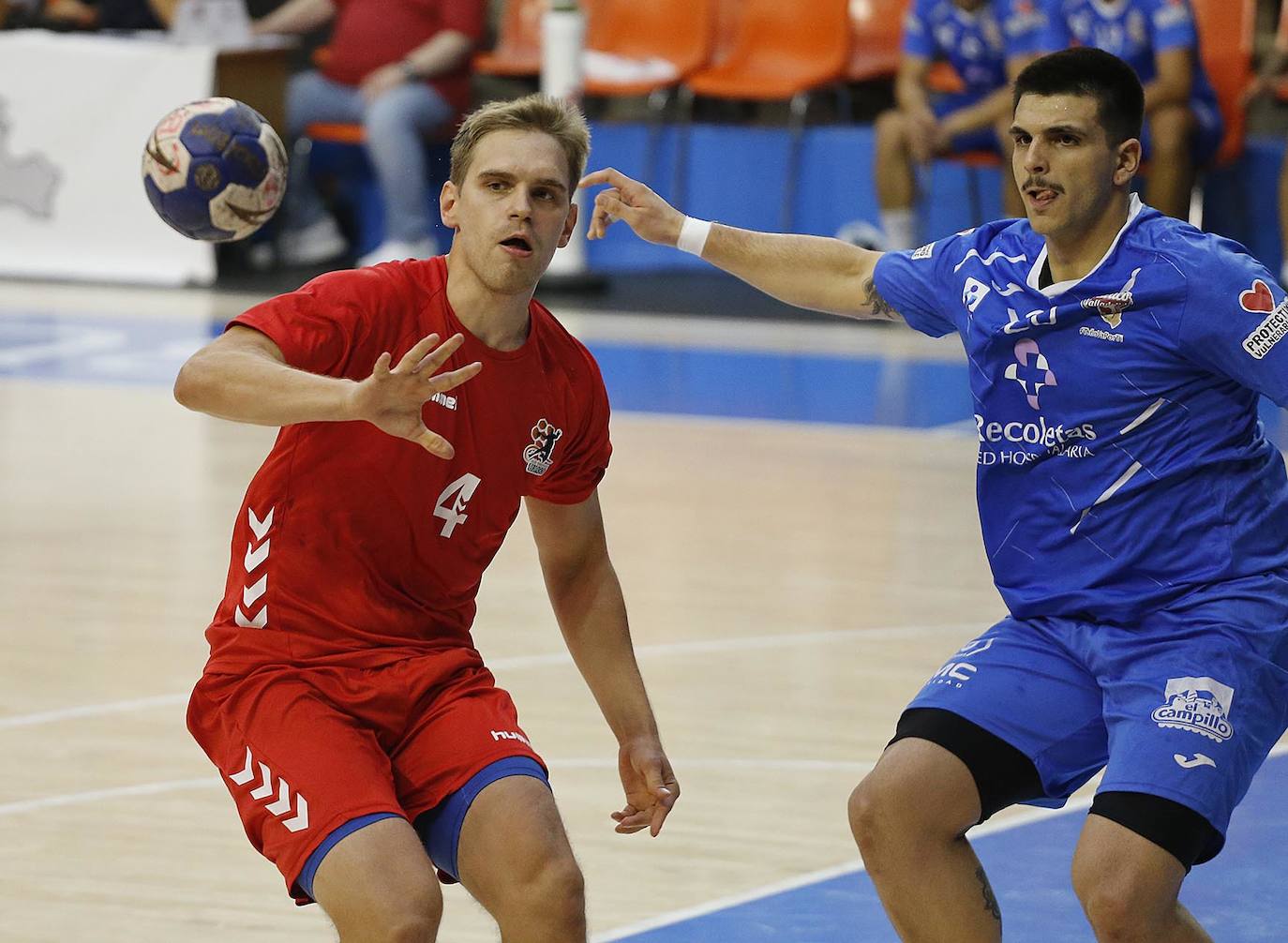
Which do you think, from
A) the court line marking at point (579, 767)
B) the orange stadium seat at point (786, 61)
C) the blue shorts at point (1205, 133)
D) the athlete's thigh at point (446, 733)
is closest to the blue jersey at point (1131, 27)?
the blue shorts at point (1205, 133)

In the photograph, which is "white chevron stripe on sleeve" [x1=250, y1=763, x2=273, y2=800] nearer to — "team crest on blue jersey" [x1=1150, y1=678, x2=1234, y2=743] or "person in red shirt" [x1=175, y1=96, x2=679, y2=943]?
"person in red shirt" [x1=175, y1=96, x2=679, y2=943]

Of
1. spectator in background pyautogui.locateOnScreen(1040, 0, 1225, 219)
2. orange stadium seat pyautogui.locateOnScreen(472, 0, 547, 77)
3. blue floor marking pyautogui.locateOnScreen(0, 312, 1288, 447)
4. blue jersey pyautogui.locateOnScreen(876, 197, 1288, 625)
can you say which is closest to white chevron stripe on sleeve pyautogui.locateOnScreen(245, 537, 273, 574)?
blue jersey pyautogui.locateOnScreen(876, 197, 1288, 625)

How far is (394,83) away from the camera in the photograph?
13633 millimetres

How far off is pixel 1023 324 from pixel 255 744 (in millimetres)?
1537

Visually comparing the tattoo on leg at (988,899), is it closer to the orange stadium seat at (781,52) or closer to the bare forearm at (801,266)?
the bare forearm at (801,266)

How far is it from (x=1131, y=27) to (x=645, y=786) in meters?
8.92

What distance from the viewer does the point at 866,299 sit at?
4.31 meters

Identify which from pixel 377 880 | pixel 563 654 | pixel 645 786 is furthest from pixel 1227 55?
pixel 377 880

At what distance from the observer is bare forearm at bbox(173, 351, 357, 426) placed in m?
3.19

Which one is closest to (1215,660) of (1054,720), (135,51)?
(1054,720)

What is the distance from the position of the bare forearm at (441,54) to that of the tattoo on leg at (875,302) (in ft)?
31.7

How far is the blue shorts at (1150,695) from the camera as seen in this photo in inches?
140

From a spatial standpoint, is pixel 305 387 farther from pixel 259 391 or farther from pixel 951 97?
pixel 951 97

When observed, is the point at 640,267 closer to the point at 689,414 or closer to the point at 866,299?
the point at 689,414
